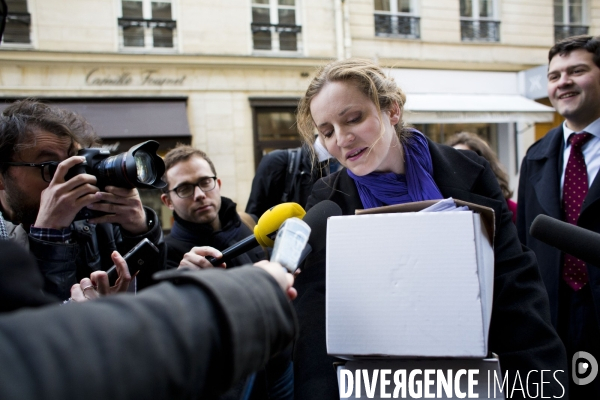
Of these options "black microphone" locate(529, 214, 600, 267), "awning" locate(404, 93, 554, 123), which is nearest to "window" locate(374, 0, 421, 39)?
"awning" locate(404, 93, 554, 123)

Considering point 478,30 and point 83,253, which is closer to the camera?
point 83,253

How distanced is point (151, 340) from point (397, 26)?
396 inches

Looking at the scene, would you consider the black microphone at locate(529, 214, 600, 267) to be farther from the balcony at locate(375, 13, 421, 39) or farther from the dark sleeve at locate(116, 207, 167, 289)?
the balcony at locate(375, 13, 421, 39)

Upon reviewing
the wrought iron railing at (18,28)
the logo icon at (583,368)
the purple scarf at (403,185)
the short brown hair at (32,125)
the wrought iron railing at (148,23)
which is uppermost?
the wrought iron railing at (148,23)

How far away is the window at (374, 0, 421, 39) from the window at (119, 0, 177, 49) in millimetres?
4132

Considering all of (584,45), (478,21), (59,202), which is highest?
(478,21)

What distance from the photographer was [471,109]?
28.2 ft

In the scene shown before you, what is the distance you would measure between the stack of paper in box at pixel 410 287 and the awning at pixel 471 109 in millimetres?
7158

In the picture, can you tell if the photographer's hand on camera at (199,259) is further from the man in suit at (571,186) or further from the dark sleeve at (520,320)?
the man in suit at (571,186)

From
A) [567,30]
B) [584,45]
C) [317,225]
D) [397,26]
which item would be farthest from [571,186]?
[567,30]

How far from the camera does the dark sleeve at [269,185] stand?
10.9 feet

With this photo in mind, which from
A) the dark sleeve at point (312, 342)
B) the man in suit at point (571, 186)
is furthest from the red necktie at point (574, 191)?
the dark sleeve at point (312, 342)

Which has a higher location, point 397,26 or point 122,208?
point 397,26

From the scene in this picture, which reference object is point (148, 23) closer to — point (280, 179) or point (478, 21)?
point (280, 179)
